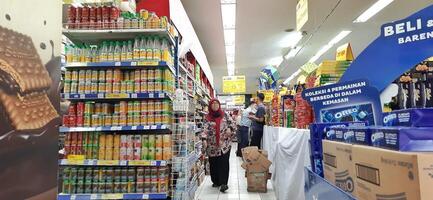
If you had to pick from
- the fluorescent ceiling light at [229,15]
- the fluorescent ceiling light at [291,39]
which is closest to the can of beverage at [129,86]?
the fluorescent ceiling light at [229,15]

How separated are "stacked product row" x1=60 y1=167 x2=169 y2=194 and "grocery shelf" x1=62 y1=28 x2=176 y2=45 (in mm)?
1397

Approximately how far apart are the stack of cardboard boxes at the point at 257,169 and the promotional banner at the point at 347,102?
414 cm

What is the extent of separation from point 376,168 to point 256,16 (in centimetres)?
939

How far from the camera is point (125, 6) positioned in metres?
4.00

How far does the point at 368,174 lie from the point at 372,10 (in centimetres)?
924

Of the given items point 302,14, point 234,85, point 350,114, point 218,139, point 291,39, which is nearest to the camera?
point 350,114

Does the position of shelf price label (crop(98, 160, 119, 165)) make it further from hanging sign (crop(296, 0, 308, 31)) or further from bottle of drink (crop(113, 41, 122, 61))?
hanging sign (crop(296, 0, 308, 31))

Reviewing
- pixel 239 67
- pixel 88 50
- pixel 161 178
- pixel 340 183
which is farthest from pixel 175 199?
pixel 239 67

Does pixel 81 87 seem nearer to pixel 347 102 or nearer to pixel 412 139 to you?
pixel 347 102

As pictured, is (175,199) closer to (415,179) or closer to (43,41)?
(43,41)

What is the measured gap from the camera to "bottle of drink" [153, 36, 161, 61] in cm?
364

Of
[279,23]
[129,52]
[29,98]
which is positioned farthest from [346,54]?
[279,23]

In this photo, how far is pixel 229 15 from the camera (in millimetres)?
9922

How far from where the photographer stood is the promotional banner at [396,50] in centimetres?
143
